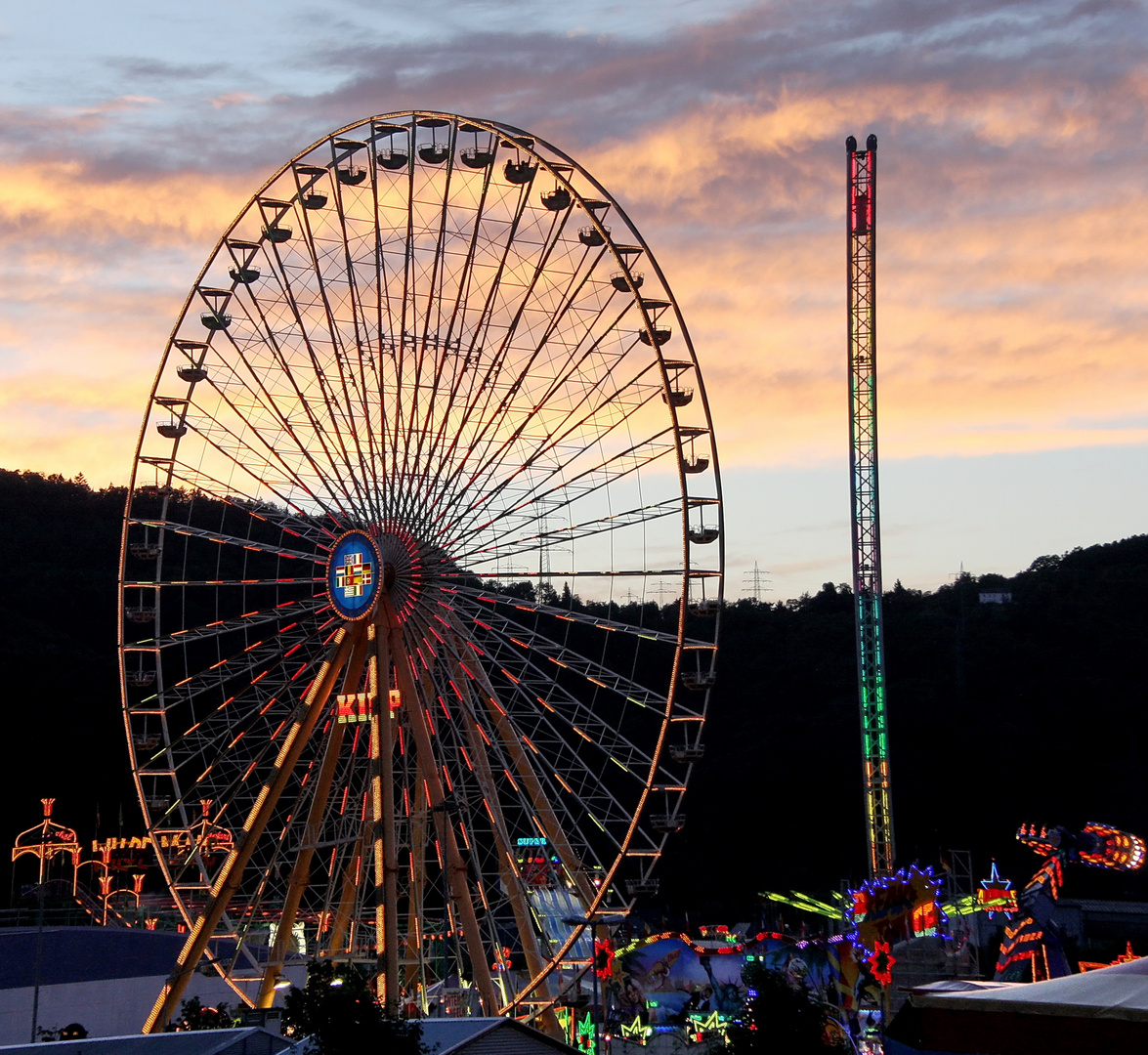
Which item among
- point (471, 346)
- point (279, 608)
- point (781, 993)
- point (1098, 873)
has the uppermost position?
point (471, 346)

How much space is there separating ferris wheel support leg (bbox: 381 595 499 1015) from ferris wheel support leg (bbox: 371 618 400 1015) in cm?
31

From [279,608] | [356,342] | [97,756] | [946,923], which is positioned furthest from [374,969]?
[97,756]

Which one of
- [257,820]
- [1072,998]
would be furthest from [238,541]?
[1072,998]

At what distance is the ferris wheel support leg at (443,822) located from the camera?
109 feet

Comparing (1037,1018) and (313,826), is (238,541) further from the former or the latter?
(1037,1018)

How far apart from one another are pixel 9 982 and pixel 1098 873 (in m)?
63.5

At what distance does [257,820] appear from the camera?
34469 millimetres

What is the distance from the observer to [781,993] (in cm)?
2627

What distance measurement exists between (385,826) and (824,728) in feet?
218

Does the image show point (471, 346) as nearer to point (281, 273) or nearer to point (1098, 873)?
point (281, 273)

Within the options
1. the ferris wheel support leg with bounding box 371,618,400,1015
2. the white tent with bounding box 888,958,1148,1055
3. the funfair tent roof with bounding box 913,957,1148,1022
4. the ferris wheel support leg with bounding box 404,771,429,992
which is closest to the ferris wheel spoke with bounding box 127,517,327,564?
the ferris wheel support leg with bounding box 371,618,400,1015

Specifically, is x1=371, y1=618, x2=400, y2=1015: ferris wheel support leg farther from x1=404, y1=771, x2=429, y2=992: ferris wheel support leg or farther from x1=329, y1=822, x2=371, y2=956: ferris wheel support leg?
x1=329, y1=822, x2=371, y2=956: ferris wheel support leg

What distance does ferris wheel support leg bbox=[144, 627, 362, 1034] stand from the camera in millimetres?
34125

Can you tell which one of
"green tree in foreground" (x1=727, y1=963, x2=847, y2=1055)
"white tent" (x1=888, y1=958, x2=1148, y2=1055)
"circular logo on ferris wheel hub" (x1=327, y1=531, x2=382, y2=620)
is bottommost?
"green tree in foreground" (x1=727, y1=963, x2=847, y2=1055)
